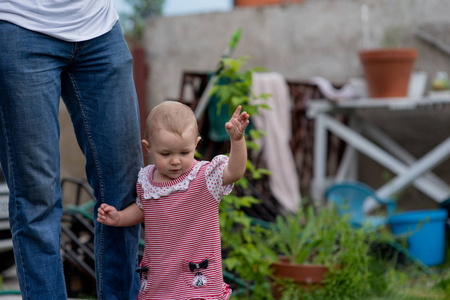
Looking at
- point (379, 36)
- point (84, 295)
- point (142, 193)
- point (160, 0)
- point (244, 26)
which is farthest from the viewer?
point (160, 0)

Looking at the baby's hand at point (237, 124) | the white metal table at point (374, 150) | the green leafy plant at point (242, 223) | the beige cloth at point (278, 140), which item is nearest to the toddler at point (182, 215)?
the baby's hand at point (237, 124)

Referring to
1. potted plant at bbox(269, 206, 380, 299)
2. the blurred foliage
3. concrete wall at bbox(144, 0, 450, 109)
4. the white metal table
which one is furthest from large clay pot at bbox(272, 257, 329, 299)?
the blurred foliage

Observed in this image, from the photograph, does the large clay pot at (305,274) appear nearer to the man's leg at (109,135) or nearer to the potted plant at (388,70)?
the man's leg at (109,135)

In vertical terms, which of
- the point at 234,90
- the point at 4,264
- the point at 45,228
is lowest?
the point at 4,264

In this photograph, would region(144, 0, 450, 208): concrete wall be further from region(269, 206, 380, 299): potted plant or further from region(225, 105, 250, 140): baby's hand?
region(225, 105, 250, 140): baby's hand

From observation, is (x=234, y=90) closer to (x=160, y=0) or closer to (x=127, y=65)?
(x=127, y=65)

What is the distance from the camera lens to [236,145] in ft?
5.43

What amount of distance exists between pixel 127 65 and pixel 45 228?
22.2 inches

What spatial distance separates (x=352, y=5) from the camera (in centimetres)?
553

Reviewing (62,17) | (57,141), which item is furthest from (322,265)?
(62,17)

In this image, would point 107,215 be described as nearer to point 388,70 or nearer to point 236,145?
point 236,145

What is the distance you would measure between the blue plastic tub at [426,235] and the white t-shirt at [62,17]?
8.40ft

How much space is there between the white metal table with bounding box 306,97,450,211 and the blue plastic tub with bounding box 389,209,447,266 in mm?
686

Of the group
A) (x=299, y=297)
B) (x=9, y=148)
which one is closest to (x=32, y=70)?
(x=9, y=148)
